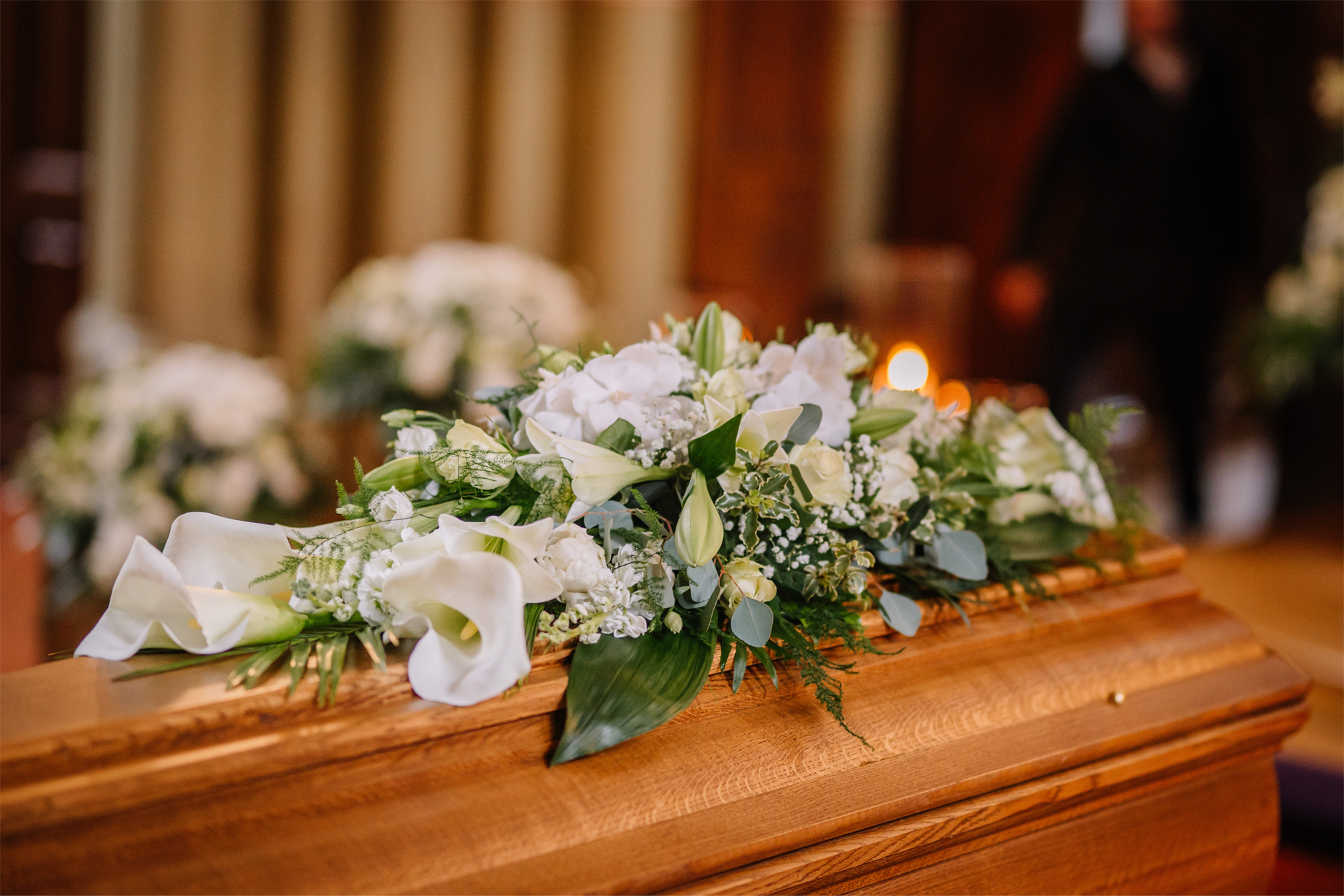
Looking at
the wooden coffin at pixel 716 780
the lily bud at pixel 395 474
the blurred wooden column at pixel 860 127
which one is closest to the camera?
the wooden coffin at pixel 716 780

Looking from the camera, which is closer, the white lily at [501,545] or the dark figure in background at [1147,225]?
the white lily at [501,545]

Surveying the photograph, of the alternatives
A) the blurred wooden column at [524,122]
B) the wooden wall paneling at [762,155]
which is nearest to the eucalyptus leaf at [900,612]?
the wooden wall paneling at [762,155]

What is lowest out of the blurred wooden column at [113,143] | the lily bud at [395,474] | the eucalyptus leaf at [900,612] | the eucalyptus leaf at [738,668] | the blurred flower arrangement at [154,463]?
the blurred flower arrangement at [154,463]

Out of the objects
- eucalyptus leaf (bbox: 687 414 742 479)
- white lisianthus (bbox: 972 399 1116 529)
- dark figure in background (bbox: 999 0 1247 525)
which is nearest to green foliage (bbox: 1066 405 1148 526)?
white lisianthus (bbox: 972 399 1116 529)

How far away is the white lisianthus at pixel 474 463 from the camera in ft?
2.87

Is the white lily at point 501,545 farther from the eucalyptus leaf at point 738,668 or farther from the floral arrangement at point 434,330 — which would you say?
the floral arrangement at point 434,330

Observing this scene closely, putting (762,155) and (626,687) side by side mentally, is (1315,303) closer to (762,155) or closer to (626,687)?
(762,155)

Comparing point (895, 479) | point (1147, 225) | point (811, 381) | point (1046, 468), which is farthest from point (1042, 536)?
point (1147, 225)

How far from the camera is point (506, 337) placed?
2.70 metres

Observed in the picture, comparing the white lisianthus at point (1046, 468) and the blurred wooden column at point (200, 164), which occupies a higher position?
the blurred wooden column at point (200, 164)

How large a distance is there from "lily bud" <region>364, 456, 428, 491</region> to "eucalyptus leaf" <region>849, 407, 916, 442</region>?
0.43m

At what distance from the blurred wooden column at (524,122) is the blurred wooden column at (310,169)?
0.63m

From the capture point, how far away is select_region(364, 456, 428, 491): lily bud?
0.90m

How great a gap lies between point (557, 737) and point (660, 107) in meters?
4.30
